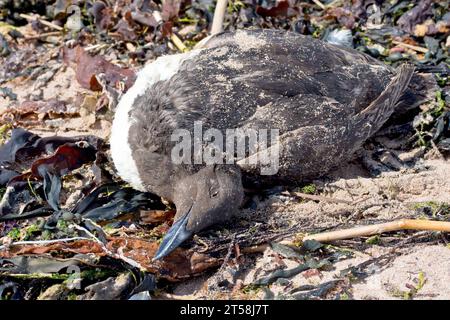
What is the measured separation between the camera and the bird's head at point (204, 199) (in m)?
3.85

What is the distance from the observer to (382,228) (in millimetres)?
3795

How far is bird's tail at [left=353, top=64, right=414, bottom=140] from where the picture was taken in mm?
4535

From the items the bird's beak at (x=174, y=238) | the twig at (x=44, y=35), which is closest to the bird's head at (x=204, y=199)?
the bird's beak at (x=174, y=238)

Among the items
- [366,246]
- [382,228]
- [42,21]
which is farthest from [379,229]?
[42,21]

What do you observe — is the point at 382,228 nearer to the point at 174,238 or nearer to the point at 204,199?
the point at 204,199

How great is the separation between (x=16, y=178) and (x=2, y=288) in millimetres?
1114

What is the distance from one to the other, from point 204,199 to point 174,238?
387mm

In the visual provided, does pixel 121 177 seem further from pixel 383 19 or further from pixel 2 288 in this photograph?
pixel 383 19

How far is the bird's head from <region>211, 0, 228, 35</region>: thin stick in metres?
1.83

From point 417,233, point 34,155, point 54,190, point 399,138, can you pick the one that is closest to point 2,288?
point 54,190

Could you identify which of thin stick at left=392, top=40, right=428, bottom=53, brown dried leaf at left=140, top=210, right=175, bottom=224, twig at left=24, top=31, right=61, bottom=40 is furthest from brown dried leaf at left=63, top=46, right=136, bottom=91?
thin stick at left=392, top=40, right=428, bottom=53

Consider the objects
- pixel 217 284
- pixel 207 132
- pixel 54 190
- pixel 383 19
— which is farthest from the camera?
pixel 383 19

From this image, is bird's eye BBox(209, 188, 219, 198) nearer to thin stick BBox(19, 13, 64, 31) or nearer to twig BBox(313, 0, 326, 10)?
twig BBox(313, 0, 326, 10)

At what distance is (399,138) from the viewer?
5055 mm
